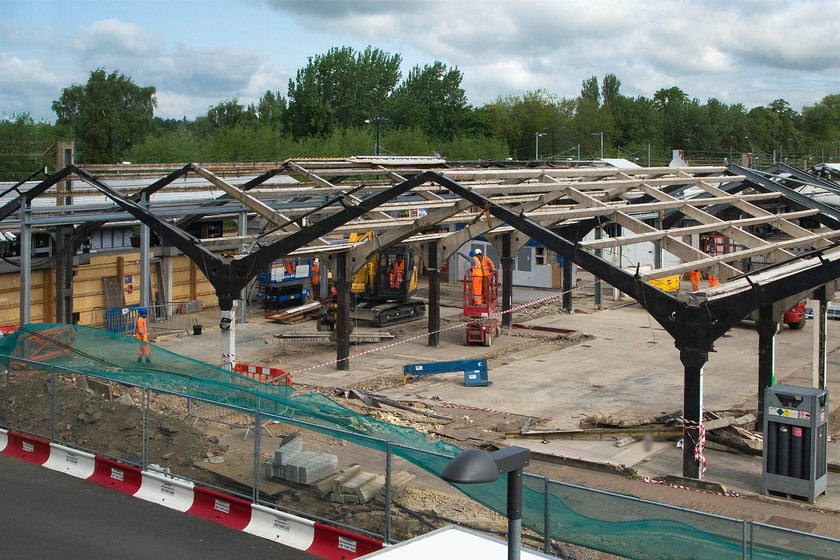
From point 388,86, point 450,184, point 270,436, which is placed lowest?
point 270,436

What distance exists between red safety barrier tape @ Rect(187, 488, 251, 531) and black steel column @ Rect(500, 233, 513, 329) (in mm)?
18007

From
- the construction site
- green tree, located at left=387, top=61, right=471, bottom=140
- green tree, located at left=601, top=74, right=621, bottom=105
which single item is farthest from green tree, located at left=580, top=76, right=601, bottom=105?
the construction site

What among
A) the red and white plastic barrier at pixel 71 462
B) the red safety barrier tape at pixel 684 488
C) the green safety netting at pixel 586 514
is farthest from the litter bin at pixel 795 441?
the red and white plastic barrier at pixel 71 462

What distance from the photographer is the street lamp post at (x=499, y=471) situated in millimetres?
5297

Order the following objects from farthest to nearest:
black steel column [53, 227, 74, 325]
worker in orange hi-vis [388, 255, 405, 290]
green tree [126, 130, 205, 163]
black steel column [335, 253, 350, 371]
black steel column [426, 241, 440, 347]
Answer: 1. green tree [126, 130, 205, 163]
2. worker in orange hi-vis [388, 255, 405, 290]
3. black steel column [426, 241, 440, 347]
4. black steel column [53, 227, 74, 325]
5. black steel column [335, 253, 350, 371]

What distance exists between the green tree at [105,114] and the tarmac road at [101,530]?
213ft

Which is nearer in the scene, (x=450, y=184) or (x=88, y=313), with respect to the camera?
(x=450, y=184)

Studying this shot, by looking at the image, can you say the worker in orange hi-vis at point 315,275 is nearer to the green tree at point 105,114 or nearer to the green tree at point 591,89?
the green tree at point 105,114

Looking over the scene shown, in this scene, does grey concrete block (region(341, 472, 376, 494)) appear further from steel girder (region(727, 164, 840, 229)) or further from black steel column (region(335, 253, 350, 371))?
steel girder (region(727, 164, 840, 229))

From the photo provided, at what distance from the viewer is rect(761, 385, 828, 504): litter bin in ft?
45.2

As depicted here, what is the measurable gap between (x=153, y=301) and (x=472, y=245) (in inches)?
576

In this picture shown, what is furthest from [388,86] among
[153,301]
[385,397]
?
[385,397]

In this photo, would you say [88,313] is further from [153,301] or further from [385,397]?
[385,397]

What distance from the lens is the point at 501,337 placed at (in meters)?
28.6
